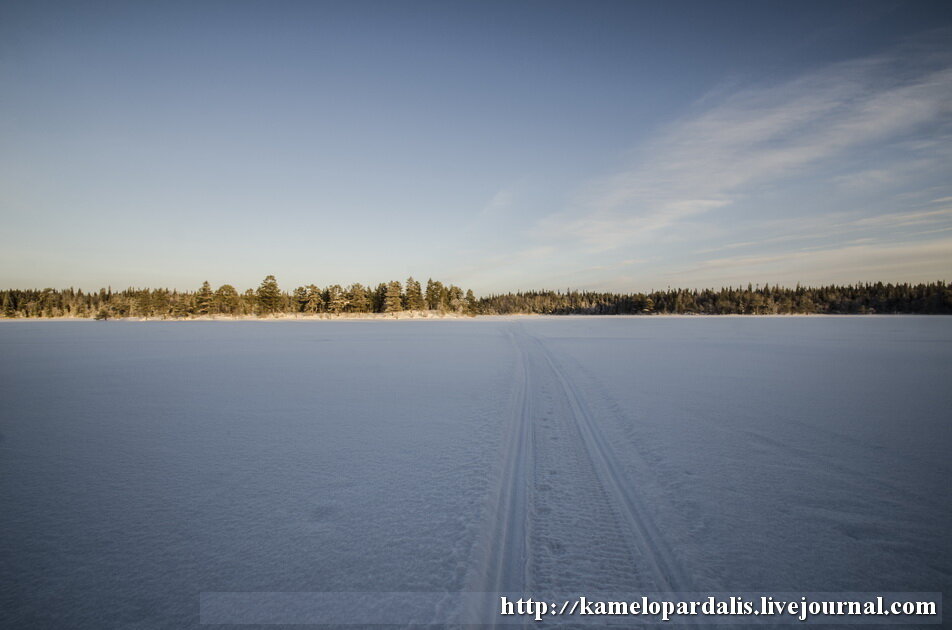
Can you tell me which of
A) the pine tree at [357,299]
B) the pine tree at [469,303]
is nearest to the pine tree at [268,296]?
the pine tree at [357,299]

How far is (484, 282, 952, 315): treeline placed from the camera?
119500 millimetres

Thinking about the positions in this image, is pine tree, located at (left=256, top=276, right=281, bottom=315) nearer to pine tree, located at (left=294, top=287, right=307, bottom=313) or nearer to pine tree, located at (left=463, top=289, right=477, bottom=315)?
pine tree, located at (left=294, top=287, right=307, bottom=313)

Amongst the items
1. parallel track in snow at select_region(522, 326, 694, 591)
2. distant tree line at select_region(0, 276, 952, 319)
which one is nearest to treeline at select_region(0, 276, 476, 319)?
distant tree line at select_region(0, 276, 952, 319)

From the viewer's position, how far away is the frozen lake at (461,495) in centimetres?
362

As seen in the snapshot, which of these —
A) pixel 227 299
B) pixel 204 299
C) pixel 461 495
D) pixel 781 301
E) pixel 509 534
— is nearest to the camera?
pixel 509 534

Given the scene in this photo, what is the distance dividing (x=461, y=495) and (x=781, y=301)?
600 ft

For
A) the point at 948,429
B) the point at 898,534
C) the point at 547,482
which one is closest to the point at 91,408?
the point at 547,482

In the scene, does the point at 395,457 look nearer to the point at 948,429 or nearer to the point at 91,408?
the point at 91,408

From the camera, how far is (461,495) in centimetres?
529

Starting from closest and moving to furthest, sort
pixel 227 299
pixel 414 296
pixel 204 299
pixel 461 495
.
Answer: pixel 461 495
pixel 204 299
pixel 227 299
pixel 414 296

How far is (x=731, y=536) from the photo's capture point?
4293 millimetres

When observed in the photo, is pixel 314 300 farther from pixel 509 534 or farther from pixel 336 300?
pixel 509 534

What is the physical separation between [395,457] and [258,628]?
371 cm

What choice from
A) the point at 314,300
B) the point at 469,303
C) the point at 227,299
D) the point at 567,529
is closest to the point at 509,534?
the point at 567,529
